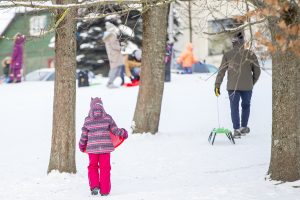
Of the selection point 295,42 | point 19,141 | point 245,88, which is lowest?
point 19,141

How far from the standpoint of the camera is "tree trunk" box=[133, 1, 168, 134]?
12.3 meters

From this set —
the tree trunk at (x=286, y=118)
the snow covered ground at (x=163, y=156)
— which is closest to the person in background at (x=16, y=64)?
the snow covered ground at (x=163, y=156)

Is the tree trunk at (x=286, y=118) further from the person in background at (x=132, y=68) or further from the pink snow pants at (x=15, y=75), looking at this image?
the pink snow pants at (x=15, y=75)

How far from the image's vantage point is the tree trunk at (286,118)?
754 cm

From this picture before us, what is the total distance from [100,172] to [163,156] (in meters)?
2.76

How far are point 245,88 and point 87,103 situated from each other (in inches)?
232

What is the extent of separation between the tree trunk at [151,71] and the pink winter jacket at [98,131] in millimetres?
4650

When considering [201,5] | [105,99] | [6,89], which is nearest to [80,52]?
[6,89]

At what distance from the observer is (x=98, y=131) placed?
782 cm

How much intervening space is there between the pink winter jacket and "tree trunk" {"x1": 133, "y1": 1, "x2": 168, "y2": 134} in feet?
15.3

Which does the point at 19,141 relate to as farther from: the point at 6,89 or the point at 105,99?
the point at 6,89

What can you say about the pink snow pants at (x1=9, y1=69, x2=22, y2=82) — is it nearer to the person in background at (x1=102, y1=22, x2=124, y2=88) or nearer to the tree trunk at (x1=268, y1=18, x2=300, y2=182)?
the person in background at (x1=102, y1=22, x2=124, y2=88)

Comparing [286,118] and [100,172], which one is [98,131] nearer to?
[100,172]

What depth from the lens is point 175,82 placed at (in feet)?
67.3
